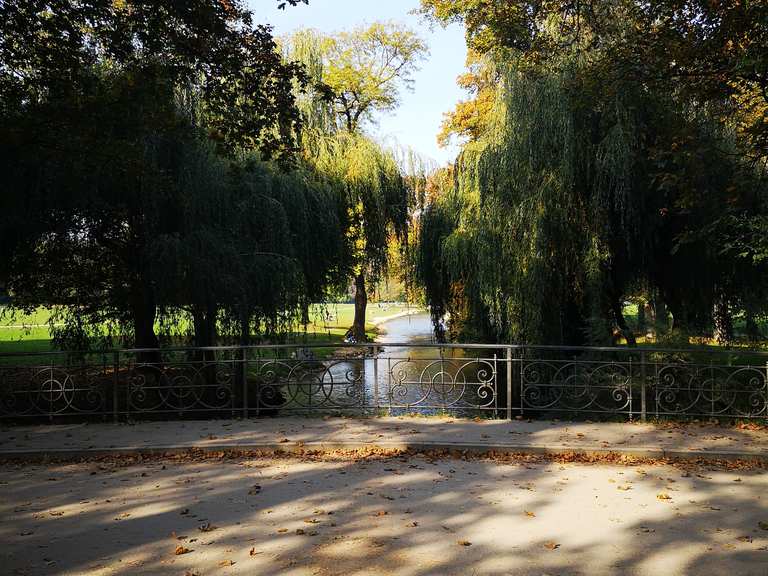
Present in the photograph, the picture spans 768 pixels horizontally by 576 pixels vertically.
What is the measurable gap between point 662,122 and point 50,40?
411 inches

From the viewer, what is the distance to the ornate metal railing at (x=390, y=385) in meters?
10.0

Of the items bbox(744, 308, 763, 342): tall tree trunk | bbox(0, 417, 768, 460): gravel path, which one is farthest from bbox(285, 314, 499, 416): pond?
bbox(744, 308, 763, 342): tall tree trunk

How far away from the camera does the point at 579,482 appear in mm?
6781

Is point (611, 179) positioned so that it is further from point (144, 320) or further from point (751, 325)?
point (144, 320)

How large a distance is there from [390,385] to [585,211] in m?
5.46

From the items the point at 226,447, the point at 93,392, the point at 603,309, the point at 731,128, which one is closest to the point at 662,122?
the point at 731,128

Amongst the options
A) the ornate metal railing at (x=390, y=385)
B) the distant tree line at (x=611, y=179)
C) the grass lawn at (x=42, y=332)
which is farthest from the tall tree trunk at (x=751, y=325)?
the grass lawn at (x=42, y=332)

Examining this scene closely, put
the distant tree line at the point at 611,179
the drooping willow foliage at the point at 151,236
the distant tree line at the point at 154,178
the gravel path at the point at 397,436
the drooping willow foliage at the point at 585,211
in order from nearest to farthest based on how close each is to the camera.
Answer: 1. the gravel path at the point at 397,436
2. the distant tree line at the point at 154,178
3. the drooping willow foliage at the point at 151,236
4. the distant tree line at the point at 611,179
5. the drooping willow foliage at the point at 585,211

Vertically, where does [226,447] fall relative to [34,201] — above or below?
below

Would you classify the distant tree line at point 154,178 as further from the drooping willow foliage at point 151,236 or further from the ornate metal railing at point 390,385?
the ornate metal railing at point 390,385

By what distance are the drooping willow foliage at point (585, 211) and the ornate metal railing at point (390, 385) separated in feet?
3.41

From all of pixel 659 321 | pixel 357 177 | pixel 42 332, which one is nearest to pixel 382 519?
pixel 659 321

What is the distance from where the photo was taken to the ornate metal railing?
1003 cm

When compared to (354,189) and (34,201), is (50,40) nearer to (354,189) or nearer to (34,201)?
(34,201)
